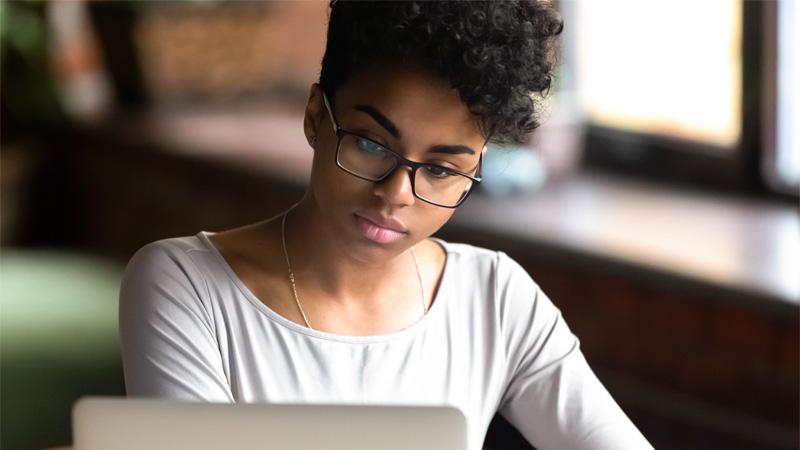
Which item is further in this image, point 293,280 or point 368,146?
point 293,280

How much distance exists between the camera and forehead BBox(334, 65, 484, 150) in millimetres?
1207

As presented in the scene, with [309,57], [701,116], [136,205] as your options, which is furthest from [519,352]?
[309,57]

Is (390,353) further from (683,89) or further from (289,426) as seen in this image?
(683,89)

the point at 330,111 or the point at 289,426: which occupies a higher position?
the point at 330,111

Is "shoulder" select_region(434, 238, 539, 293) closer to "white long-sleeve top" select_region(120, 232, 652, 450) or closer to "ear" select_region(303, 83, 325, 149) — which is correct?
"white long-sleeve top" select_region(120, 232, 652, 450)

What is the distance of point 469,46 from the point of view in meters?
1.19

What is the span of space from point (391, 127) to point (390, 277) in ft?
0.73

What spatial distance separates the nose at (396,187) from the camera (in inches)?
47.8

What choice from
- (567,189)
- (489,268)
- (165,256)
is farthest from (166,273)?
(567,189)

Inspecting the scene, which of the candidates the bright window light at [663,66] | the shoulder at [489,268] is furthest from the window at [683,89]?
the shoulder at [489,268]

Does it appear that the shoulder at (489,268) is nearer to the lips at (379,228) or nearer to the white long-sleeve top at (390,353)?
the white long-sleeve top at (390,353)

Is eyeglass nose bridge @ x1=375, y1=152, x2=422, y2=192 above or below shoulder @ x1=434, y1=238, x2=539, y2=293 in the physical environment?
above

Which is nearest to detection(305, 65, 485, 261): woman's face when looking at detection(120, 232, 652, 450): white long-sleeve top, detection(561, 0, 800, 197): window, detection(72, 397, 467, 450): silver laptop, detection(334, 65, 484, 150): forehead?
A: detection(334, 65, 484, 150): forehead

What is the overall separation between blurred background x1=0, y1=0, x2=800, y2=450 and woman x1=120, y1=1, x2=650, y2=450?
0.29ft
